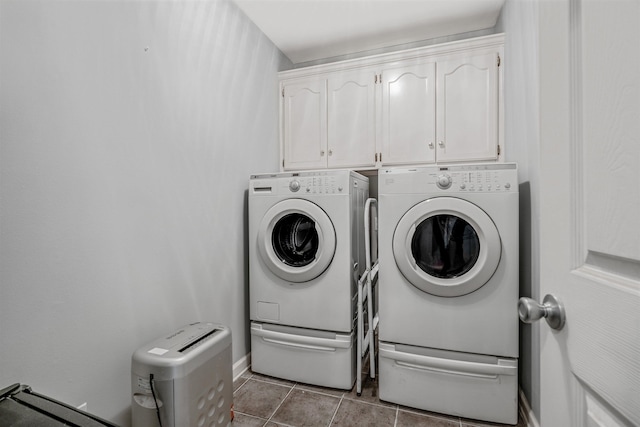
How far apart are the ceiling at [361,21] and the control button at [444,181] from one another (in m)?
1.23

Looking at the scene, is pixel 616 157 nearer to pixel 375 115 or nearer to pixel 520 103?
pixel 520 103

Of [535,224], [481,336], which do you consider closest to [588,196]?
[535,224]

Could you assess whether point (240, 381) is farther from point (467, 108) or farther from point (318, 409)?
point (467, 108)

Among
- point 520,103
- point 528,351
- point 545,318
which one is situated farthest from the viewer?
point 520,103

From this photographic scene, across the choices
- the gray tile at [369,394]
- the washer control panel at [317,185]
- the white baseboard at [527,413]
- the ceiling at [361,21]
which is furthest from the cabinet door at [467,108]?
the gray tile at [369,394]

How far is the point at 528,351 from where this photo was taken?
61.7 inches

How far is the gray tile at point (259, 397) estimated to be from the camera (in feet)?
5.36

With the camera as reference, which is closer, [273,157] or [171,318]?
[171,318]

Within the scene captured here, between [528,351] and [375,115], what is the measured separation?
1.76 meters

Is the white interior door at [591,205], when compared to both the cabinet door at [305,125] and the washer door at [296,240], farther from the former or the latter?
the cabinet door at [305,125]

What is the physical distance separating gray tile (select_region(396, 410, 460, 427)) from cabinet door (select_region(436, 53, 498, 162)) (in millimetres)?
1574

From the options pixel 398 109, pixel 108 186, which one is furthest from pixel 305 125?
pixel 108 186

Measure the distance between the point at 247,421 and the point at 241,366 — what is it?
47cm

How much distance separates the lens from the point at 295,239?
201 centimetres
